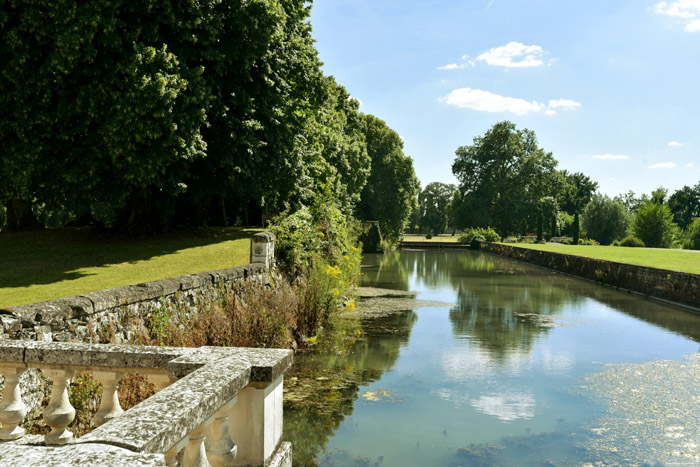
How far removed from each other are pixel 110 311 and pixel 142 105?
838cm

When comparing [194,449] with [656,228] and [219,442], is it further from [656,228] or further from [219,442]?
[656,228]

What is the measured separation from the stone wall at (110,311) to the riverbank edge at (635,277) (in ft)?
56.8

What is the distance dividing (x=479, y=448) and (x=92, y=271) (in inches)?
412

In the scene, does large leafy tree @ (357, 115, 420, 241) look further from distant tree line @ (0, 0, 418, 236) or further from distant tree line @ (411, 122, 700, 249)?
distant tree line @ (0, 0, 418, 236)

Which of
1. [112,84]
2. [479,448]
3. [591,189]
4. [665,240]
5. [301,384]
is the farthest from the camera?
[591,189]

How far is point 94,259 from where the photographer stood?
15031mm

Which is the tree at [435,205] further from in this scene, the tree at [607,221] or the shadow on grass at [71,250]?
the shadow on grass at [71,250]

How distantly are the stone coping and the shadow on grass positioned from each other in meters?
3.87

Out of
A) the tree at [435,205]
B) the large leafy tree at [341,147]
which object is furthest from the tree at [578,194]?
the large leafy tree at [341,147]

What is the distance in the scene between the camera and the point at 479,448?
6852 millimetres

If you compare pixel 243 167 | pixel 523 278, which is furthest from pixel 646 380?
pixel 523 278

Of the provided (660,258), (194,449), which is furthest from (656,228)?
(194,449)

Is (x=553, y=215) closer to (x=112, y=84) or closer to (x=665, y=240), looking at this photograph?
(x=665, y=240)

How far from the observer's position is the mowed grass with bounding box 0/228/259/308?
10.9m
